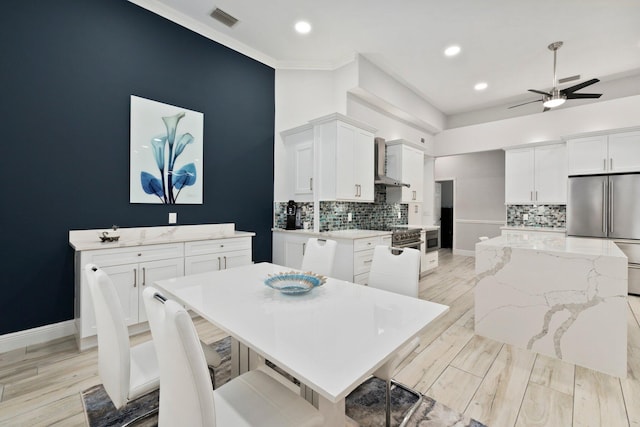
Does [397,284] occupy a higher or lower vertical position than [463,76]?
lower

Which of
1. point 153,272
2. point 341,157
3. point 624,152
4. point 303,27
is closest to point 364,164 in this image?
point 341,157

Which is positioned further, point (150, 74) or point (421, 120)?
point (421, 120)

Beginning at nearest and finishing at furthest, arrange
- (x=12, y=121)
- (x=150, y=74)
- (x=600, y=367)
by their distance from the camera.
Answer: (x=600, y=367), (x=12, y=121), (x=150, y=74)

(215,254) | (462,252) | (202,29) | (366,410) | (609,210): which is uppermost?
(202,29)

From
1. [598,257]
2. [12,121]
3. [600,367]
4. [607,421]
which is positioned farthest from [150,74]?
[600,367]

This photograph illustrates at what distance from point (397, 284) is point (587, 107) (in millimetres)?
5720

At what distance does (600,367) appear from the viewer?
7.14ft

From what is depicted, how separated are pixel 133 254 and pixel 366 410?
2.39 metres

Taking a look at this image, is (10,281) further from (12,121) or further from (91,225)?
(12,121)

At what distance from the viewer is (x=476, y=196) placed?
7.29 m

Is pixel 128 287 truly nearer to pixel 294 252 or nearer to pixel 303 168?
pixel 294 252

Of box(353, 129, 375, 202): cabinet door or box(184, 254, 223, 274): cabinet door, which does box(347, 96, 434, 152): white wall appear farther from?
box(184, 254, 223, 274): cabinet door

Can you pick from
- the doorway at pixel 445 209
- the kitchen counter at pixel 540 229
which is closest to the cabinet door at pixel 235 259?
the kitchen counter at pixel 540 229

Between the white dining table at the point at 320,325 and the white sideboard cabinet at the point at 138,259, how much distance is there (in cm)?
111
